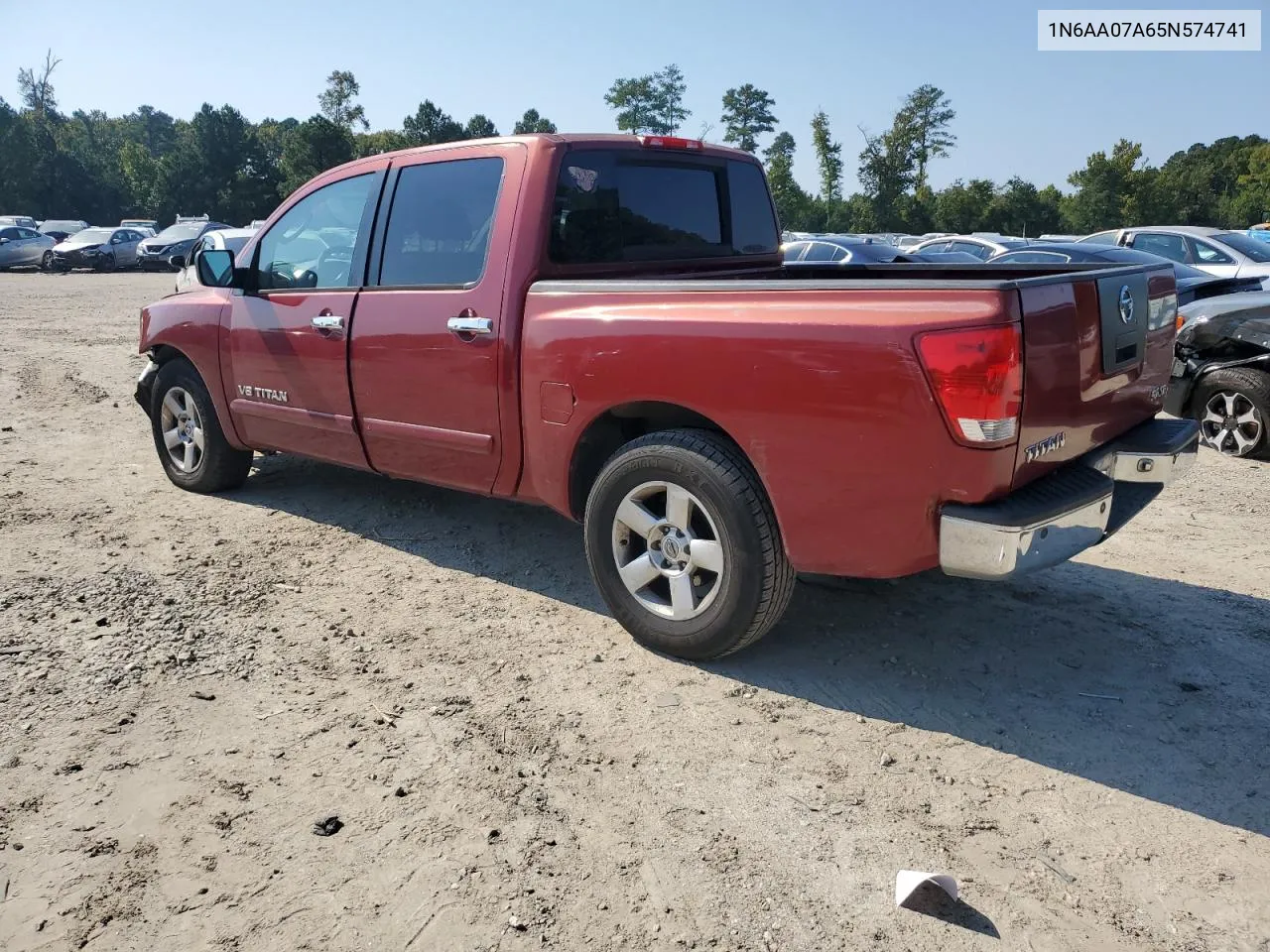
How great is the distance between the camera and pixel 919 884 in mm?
2479

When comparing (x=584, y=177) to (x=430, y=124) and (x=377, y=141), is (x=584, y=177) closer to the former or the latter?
(x=430, y=124)

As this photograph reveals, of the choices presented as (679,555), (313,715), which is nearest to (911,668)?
(679,555)

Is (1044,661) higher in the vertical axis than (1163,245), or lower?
lower

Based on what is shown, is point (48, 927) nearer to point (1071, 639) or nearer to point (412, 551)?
point (412, 551)

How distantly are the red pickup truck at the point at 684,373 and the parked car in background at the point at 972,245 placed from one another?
11.9 meters

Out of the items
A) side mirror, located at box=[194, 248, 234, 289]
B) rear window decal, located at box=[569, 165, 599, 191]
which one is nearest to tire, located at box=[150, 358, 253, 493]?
side mirror, located at box=[194, 248, 234, 289]

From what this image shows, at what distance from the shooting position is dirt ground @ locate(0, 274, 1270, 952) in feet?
8.05

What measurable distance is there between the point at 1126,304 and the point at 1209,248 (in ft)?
39.4

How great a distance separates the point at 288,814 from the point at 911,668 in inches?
89.7

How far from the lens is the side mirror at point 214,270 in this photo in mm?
5418

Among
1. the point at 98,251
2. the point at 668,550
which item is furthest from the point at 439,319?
the point at 98,251

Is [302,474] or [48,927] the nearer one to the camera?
[48,927]

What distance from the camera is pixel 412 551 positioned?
5129 millimetres

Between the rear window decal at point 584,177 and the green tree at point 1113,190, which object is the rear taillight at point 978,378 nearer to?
the rear window decal at point 584,177
